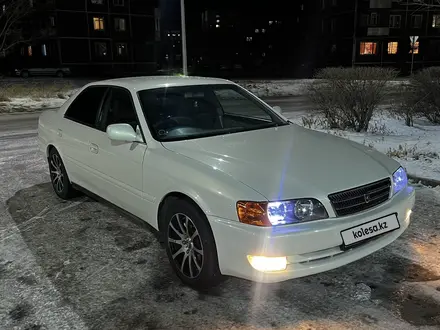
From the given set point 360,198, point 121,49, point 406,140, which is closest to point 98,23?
point 121,49

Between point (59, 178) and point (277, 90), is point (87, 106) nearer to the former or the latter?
point (59, 178)

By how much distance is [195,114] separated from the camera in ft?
14.2

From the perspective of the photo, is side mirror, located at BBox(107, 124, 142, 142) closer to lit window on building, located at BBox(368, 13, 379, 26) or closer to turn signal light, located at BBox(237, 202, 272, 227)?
turn signal light, located at BBox(237, 202, 272, 227)

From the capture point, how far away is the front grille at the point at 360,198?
10.1 feet

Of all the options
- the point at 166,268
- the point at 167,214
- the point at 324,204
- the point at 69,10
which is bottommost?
the point at 166,268

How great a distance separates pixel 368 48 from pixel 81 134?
46788 mm

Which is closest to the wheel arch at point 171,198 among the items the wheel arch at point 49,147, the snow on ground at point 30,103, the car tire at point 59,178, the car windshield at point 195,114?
the car windshield at point 195,114

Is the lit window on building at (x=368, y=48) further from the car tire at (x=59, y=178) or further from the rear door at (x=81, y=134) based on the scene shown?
the rear door at (x=81, y=134)

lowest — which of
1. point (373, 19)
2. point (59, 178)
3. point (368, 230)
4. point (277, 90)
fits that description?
point (277, 90)

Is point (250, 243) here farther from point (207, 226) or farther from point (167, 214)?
point (167, 214)

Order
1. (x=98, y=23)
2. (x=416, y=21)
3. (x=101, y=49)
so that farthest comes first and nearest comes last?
1. (x=101, y=49)
2. (x=98, y=23)
3. (x=416, y=21)

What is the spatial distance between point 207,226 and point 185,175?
0.44 metres

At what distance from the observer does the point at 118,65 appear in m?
49.9

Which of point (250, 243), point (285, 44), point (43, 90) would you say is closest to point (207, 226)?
point (250, 243)
